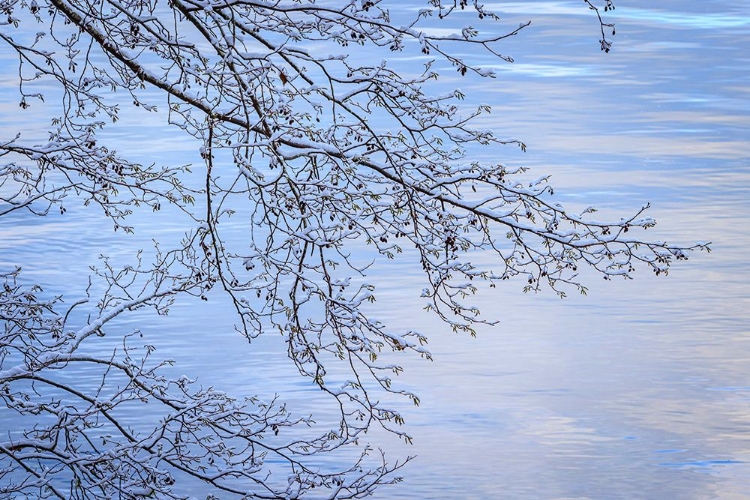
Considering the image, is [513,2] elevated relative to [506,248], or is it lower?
elevated

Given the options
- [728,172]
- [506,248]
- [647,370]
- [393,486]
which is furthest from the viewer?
[728,172]

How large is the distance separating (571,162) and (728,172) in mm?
2333

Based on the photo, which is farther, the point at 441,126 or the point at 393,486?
the point at 393,486

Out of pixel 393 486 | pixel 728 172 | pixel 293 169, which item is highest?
pixel 293 169

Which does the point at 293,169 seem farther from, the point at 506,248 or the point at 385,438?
the point at 506,248

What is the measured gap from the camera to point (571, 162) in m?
20.0

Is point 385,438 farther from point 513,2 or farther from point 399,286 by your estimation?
point 513,2

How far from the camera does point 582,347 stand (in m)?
12.3

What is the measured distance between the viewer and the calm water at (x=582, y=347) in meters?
9.59

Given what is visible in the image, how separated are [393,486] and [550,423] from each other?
1.80 m

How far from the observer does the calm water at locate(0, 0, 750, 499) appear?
9586 mm

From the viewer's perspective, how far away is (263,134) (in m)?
5.89

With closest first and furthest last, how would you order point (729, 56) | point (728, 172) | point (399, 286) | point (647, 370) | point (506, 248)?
1. point (647, 370)
2. point (399, 286)
3. point (506, 248)
4. point (728, 172)
5. point (729, 56)

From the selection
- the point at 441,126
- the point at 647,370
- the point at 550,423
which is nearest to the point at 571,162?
the point at 647,370
